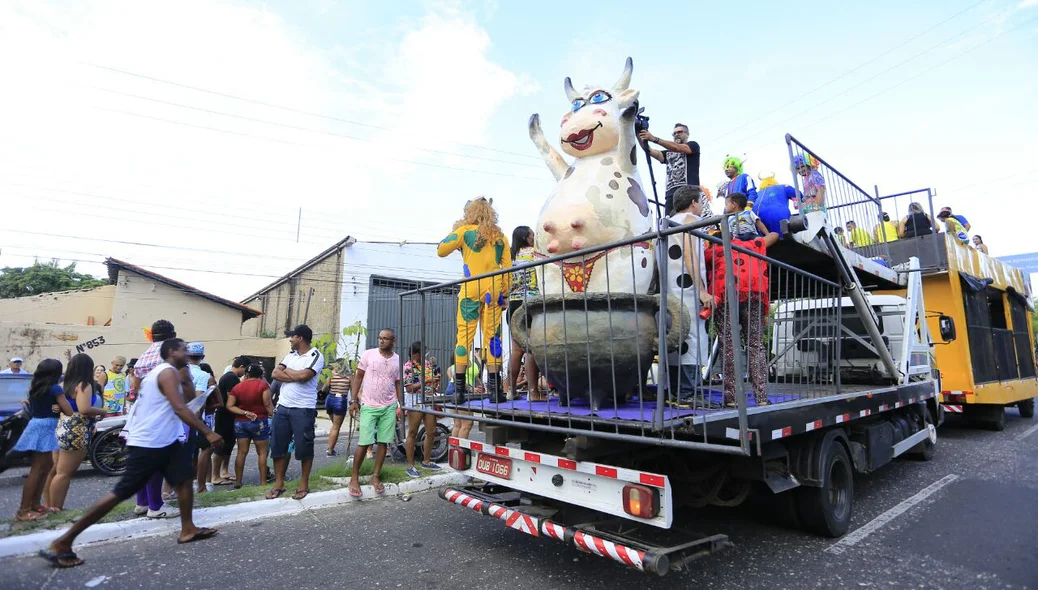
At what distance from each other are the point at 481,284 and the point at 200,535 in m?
2.80

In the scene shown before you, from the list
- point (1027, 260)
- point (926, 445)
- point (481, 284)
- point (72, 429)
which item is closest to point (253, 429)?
point (72, 429)

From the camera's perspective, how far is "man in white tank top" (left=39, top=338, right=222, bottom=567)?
3.64 meters

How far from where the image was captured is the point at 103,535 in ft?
13.0

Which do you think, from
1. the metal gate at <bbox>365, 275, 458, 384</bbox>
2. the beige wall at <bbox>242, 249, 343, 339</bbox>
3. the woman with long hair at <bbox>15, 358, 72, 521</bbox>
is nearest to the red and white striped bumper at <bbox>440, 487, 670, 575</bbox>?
the metal gate at <bbox>365, 275, 458, 384</bbox>

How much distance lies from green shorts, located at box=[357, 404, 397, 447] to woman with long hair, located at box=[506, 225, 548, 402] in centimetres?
127

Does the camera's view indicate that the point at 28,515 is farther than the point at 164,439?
Yes

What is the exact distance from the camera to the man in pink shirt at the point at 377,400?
5055 mm

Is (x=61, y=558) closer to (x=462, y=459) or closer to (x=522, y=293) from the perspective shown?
(x=462, y=459)

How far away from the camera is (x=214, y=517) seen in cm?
442

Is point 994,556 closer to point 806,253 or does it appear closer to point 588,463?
point 806,253

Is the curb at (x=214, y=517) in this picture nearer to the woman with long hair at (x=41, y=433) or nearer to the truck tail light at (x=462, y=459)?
the woman with long hair at (x=41, y=433)

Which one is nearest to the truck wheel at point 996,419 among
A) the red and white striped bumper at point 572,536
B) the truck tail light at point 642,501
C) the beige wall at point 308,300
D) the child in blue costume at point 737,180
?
the child in blue costume at point 737,180

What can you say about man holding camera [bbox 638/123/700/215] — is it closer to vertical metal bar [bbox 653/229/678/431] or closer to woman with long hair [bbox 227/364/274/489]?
vertical metal bar [bbox 653/229/678/431]

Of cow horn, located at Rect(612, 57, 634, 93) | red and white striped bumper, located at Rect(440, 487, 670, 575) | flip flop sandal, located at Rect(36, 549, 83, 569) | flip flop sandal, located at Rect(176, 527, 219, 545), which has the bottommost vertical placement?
flip flop sandal, located at Rect(176, 527, 219, 545)
